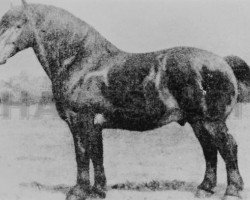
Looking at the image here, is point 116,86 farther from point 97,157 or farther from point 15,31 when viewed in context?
point 15,31

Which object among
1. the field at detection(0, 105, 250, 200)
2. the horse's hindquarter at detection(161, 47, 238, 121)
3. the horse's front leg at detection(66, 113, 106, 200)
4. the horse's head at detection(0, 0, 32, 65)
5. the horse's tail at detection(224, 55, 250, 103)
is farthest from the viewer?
the field at detection(0, 105, 250, 200)

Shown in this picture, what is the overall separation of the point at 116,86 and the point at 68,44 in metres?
0.87

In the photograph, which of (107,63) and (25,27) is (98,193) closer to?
(107,63)

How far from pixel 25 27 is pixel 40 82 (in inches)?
233

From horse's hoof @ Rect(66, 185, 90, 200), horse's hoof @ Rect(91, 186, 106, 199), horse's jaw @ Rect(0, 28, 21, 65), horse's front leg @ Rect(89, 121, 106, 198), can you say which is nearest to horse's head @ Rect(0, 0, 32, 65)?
horse's jaw @ Rect(0, 28, 21, 65)

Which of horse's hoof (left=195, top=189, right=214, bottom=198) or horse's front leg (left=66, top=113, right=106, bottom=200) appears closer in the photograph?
horse's front leg (left=66, top=113, right=106, bottom=200)

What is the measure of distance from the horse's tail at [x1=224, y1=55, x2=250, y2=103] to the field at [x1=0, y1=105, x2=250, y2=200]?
1261 mm

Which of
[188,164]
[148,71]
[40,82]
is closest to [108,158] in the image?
[188,164]

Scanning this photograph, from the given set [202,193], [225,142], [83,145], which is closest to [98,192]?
[83,145]

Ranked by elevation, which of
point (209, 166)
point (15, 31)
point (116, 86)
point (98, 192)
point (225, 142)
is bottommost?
point (98, 192)

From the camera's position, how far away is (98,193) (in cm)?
652

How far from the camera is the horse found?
242 inches

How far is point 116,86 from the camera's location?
629 centimetres

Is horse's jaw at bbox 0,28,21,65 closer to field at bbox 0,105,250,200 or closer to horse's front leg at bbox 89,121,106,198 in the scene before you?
horse's front leg at bbox 89,121,106,198
